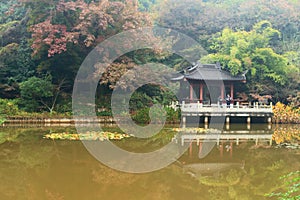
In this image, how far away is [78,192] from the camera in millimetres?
6504

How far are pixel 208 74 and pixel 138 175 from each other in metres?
13.9

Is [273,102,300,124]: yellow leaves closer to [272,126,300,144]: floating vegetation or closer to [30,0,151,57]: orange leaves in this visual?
[272,126,300,144]: floating vegetation

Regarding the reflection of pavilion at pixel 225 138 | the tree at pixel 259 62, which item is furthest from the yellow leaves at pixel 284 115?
the reflection of pavilion at pixel 225 138

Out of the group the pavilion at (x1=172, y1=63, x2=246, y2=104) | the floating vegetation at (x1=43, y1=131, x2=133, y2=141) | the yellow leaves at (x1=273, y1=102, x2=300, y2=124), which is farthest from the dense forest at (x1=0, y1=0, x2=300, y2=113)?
the floating vegetation at (x1=43, y1=131, x2=133, y2=141)

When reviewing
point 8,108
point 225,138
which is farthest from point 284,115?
point 8,108

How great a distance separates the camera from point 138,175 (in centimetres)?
799

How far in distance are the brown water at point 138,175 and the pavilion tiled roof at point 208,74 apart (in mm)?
8854

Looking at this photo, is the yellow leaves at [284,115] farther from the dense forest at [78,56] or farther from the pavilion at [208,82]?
the pavilion at [208,82]

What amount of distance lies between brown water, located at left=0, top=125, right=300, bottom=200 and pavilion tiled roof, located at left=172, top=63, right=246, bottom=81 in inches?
349

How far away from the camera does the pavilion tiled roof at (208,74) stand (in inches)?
813

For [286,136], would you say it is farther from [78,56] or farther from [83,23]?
[78,56]

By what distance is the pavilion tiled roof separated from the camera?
2066 cm

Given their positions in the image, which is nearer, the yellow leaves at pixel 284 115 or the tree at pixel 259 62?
the yellow leaves at pixel 284 115

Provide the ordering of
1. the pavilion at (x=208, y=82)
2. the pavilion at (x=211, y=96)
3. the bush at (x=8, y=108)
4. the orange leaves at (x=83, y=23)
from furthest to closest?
the pavilion at (x=208, y=82) → the pavilion at (x=211, y=96) → the orange leaves at (x=83, y=23) → the bush at (x=8, y=108)
